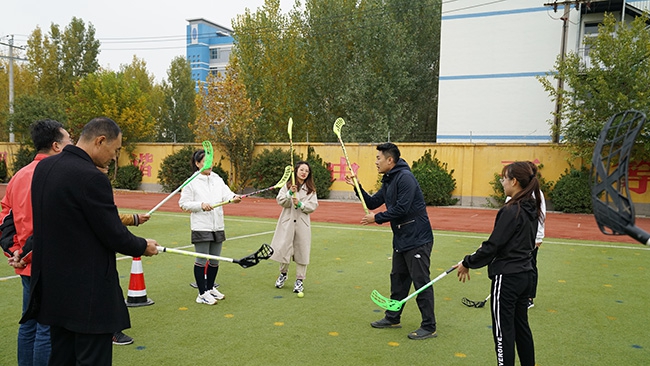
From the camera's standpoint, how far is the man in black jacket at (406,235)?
522cm

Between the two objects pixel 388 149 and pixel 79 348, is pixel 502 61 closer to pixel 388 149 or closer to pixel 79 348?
pixel 388 149

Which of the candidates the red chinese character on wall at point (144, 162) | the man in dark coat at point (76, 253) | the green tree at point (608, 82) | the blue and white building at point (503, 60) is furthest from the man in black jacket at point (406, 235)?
the red chinese character on wall at point (144, 162)

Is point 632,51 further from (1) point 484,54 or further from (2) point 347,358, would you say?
(2) point 347,358

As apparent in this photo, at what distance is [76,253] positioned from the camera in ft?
9.16

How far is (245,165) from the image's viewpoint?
24516mm

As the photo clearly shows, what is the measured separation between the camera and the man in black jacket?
5219 mm

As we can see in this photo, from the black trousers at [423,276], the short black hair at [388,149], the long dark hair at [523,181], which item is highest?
the short black hair at [388,149]

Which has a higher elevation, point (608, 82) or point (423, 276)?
point (608, 82)

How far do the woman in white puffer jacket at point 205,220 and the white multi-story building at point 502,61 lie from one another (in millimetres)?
21612

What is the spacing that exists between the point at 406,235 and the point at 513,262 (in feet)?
4.84

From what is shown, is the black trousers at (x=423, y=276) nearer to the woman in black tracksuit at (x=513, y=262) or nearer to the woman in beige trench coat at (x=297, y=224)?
the woman in black tracksuit at (x=513, y=262)

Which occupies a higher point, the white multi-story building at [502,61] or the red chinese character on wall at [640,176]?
the white multi-story building at [502,61]

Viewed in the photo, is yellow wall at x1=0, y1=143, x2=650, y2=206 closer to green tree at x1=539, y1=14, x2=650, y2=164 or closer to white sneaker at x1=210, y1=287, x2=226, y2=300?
green tree at x1=539, y1=14, x2=650, y2=164

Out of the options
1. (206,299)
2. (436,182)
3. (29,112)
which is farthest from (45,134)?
(29,112)
